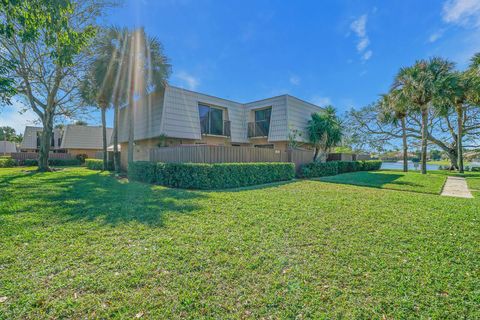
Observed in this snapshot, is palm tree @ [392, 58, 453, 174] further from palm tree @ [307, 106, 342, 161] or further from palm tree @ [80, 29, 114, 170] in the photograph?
palm tree @ [80, 29, 114, 170]

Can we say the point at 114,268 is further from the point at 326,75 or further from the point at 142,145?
the point at 326,75

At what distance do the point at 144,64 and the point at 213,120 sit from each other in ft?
18.9

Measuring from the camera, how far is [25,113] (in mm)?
16938

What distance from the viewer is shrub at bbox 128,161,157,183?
10.3 metres

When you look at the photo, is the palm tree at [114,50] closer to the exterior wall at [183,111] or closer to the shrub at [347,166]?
the exterior wall at [183,111]

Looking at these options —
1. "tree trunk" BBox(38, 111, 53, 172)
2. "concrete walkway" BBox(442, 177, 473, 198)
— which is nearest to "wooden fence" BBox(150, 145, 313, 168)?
"concrete walkway" BBox(442, 177, 473, 198)

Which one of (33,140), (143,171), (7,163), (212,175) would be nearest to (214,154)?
(212,175)

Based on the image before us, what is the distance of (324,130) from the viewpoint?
651 inches

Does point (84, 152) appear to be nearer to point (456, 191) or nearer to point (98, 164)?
point (98, 164)

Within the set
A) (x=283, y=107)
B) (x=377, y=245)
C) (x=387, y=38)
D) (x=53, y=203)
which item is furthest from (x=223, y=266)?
(x=387, y=38)

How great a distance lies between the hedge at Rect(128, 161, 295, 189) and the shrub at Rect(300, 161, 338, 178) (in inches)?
117

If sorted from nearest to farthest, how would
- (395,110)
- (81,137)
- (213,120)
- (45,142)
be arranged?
→ 1. (213,120)
2. (45,142)
3. (395,110)
4. (81,137)

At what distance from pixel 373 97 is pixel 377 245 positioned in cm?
2343

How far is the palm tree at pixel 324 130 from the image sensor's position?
16.6 m
